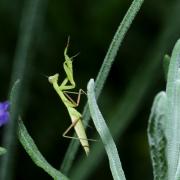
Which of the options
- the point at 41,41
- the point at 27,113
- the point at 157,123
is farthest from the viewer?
the point at 41,41

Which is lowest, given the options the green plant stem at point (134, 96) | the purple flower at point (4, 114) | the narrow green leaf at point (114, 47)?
the green plant stem at point (134, 96)

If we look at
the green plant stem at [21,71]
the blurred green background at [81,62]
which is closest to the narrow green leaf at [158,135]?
the green plant stem at [21,71]

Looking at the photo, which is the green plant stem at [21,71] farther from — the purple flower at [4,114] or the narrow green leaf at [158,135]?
the narrow green leaf at [158,135]

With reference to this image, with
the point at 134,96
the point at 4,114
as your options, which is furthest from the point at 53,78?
the point at 134,96

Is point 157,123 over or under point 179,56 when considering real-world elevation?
under

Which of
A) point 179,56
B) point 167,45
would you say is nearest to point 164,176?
point 179,56

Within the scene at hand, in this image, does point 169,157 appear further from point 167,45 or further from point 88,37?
point 88,37
